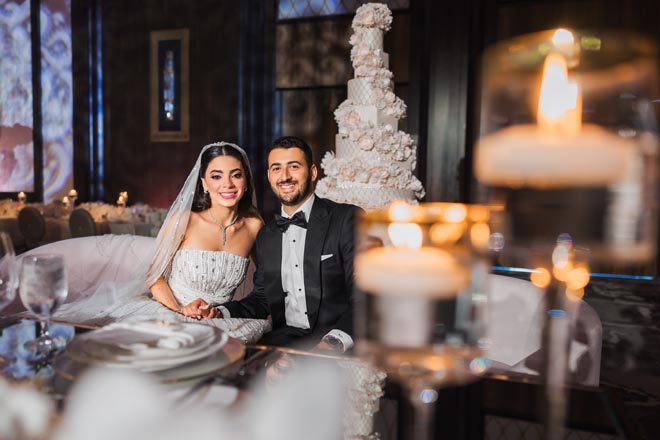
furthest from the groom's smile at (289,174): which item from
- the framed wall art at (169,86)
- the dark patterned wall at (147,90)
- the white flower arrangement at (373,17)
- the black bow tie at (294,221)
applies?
the framed wall art at (169,86)

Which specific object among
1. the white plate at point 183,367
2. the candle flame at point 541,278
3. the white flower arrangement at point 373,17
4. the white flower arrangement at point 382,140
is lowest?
the white plate at point 183,367

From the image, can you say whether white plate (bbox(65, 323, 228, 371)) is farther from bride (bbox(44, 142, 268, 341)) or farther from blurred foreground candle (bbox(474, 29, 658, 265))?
bride (bbox(44, 142, 268, 341))

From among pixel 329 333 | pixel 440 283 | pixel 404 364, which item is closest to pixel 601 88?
pixel 440 283

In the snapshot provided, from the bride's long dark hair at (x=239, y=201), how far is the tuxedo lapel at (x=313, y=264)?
0.58m

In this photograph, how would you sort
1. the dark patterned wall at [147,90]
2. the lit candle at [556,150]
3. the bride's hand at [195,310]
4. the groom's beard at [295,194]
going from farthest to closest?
the dark patterned wall at [147,90], the groom's beard at [295,194], the bride's hand at [195,310], the lit candle at [556,150]

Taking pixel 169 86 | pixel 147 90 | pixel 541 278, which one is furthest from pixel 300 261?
pixel 147 90

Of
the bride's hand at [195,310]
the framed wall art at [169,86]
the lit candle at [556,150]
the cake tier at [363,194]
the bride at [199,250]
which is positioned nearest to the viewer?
the lit candle at [556,150]

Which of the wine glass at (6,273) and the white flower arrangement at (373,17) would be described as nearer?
the wine glass at (6,273)

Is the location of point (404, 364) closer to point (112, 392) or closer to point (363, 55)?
point (112, 392)

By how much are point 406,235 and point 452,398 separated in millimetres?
666

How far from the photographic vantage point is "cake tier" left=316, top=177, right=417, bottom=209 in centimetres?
341

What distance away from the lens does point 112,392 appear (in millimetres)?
857

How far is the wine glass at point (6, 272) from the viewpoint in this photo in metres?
1.22

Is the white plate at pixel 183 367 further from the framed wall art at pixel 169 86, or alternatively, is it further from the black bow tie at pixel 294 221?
the framed wall art at pixel 169 86
